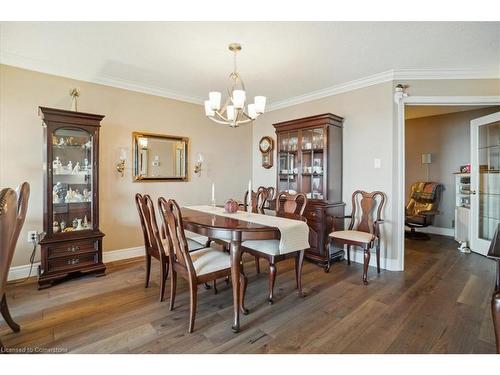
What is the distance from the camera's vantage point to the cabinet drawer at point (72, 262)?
271 centimetres

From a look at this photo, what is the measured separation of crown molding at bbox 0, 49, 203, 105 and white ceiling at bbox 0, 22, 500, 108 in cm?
1

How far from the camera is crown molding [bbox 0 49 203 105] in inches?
108

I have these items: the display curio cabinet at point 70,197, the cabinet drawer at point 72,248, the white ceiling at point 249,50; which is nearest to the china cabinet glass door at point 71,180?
the display curio cabinet at point 70,197

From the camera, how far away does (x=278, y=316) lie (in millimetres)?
2098

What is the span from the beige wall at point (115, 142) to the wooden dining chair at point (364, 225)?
2.09m

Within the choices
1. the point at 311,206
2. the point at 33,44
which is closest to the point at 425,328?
the point at 311,206

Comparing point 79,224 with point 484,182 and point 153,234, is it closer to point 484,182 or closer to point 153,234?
point 153,234

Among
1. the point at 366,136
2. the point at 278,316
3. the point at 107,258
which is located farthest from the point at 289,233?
the point at 107,258

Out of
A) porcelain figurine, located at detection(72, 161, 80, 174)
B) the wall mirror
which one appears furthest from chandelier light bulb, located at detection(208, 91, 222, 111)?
porcelain figurine, located at detection(72, 161, 80, 174)

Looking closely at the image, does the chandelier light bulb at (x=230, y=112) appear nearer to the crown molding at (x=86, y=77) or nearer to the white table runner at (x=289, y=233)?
the white table runner at (x=289, y=233)

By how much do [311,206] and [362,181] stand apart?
31.4 inches

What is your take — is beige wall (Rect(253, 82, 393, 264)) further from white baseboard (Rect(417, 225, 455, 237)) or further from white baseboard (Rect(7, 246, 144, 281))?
white baseboard (Rect(7, 246, 144, 281))

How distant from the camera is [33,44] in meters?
2.49

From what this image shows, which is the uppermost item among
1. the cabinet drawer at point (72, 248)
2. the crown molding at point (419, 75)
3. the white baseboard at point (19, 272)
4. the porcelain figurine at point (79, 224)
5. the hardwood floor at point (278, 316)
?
the crown molding at point (419, 75)
